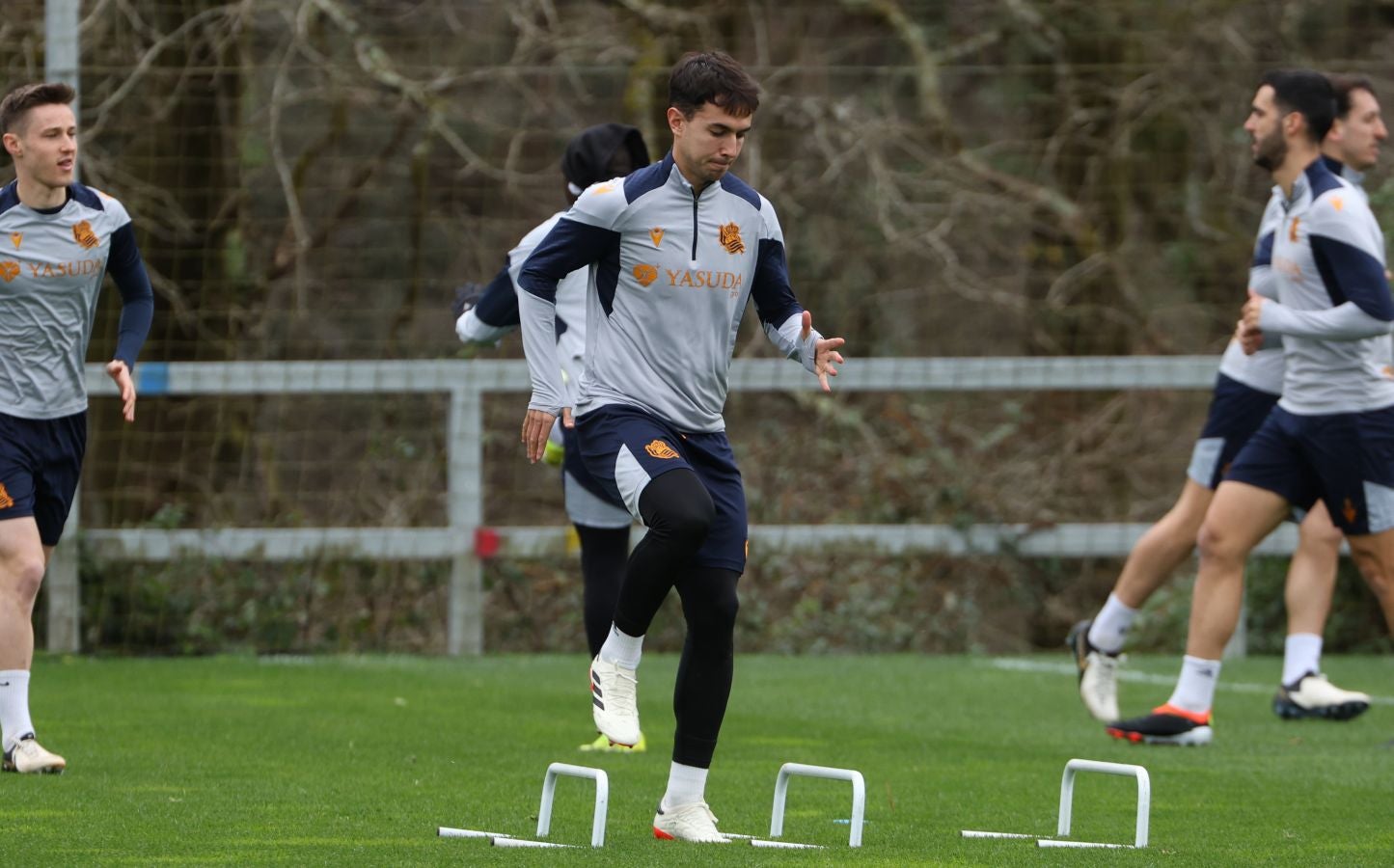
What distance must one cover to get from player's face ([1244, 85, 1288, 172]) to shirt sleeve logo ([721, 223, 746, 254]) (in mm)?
2890

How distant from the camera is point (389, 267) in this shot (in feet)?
46.4

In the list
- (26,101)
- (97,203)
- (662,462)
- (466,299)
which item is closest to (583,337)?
(466,299)

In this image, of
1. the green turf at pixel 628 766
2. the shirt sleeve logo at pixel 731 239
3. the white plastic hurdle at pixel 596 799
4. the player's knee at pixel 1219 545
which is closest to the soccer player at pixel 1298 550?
the green turf at pixel 628 766

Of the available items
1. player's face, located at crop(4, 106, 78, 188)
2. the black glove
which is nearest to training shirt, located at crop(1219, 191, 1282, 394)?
the black glove

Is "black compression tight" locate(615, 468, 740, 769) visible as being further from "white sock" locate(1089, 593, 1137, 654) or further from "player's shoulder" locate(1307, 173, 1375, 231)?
"white sock" locate(1089, 593, 1137, 654)

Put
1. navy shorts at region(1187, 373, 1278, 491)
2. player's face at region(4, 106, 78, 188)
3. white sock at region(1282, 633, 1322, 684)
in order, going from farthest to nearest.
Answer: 1. white sock at region(1282, 633, 1322, 684)
2. navy shorts at region(1187, 373, 1278, 491)
3. player's face at region(4, 106, 78, 188)

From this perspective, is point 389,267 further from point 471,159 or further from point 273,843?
point 273,843

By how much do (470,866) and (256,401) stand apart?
9.00 meters

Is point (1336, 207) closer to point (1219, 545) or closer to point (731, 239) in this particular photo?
point (1219, 545)

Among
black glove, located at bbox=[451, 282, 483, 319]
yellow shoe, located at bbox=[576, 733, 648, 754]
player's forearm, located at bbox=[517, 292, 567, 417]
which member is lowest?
yellow shoe, located at bbox=[576, 733, 648, 754]

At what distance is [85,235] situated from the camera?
23.1ft

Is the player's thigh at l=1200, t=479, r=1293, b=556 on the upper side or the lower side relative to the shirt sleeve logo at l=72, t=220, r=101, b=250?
lower

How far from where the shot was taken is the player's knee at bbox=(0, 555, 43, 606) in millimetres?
6805

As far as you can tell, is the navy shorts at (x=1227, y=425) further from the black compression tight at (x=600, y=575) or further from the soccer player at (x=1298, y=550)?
the black compression tight at (x=600, y=575)
